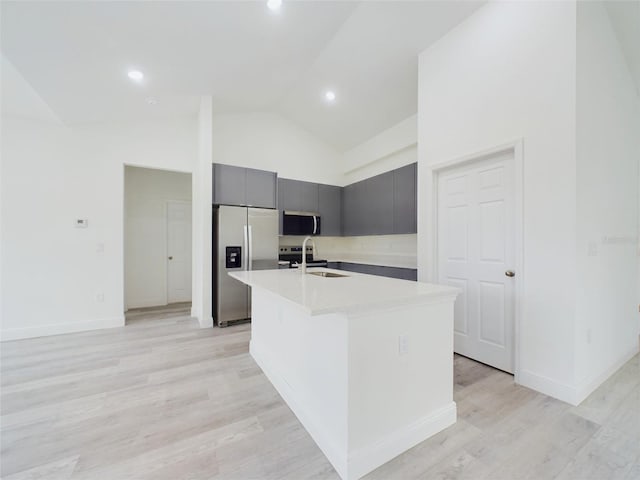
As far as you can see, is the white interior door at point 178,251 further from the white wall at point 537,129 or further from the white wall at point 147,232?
the white wall at point 537,129

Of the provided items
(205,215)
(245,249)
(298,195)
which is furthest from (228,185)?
(298,195)

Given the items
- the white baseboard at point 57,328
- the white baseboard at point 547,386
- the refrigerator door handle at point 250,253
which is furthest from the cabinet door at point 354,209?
the white baseboard at point 57,328

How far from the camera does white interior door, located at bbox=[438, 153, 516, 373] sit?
239cm

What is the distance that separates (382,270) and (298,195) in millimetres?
2013

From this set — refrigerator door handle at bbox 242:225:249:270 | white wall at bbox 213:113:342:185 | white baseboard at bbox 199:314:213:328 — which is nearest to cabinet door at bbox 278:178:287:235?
white wall at bbox 213:113:342:185

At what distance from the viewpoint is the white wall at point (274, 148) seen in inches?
178

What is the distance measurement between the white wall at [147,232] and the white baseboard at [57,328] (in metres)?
1.22

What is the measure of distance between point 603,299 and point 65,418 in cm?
416

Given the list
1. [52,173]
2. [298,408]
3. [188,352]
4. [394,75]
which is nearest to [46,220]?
[52,173]

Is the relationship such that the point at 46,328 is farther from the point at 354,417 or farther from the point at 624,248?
the point at 624,248

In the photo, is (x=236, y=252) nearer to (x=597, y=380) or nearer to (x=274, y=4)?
(x=274, y=4)

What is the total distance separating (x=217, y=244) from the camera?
12.9 ft

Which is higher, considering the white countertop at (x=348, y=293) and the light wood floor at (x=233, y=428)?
the white countertop at (x=348, y=293)

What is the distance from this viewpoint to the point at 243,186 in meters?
4.21
